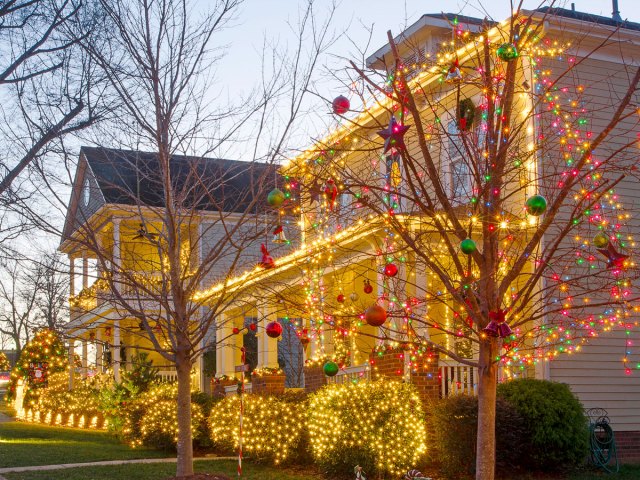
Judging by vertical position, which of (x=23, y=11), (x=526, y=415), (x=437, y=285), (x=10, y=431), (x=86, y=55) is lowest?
(x=10, y=431)

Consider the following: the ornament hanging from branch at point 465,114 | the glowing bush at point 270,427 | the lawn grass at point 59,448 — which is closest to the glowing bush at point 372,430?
the glowing bush at point 270,427

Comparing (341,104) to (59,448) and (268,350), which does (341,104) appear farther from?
(59,448)

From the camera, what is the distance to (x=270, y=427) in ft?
43.6

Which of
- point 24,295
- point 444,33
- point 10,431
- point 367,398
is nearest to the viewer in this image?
point 367,398

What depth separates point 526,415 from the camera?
10828 mm

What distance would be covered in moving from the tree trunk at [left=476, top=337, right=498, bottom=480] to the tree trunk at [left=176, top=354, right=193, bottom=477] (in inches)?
163

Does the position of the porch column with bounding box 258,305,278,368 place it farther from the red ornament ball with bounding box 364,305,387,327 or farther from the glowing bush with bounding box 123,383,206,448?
the red ornament ball with bounding box 364,305,387,327

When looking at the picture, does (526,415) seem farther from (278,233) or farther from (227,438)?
(227,438)

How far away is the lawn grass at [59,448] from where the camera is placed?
48.2ft

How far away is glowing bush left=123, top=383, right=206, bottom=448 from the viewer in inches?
627

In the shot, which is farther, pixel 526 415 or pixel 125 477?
pixel 125 477

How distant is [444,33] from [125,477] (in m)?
9.87

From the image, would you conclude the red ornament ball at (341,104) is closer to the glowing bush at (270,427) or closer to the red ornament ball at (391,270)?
the red ornament ball at (391,270)

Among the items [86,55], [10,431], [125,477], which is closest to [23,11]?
[86,55]
